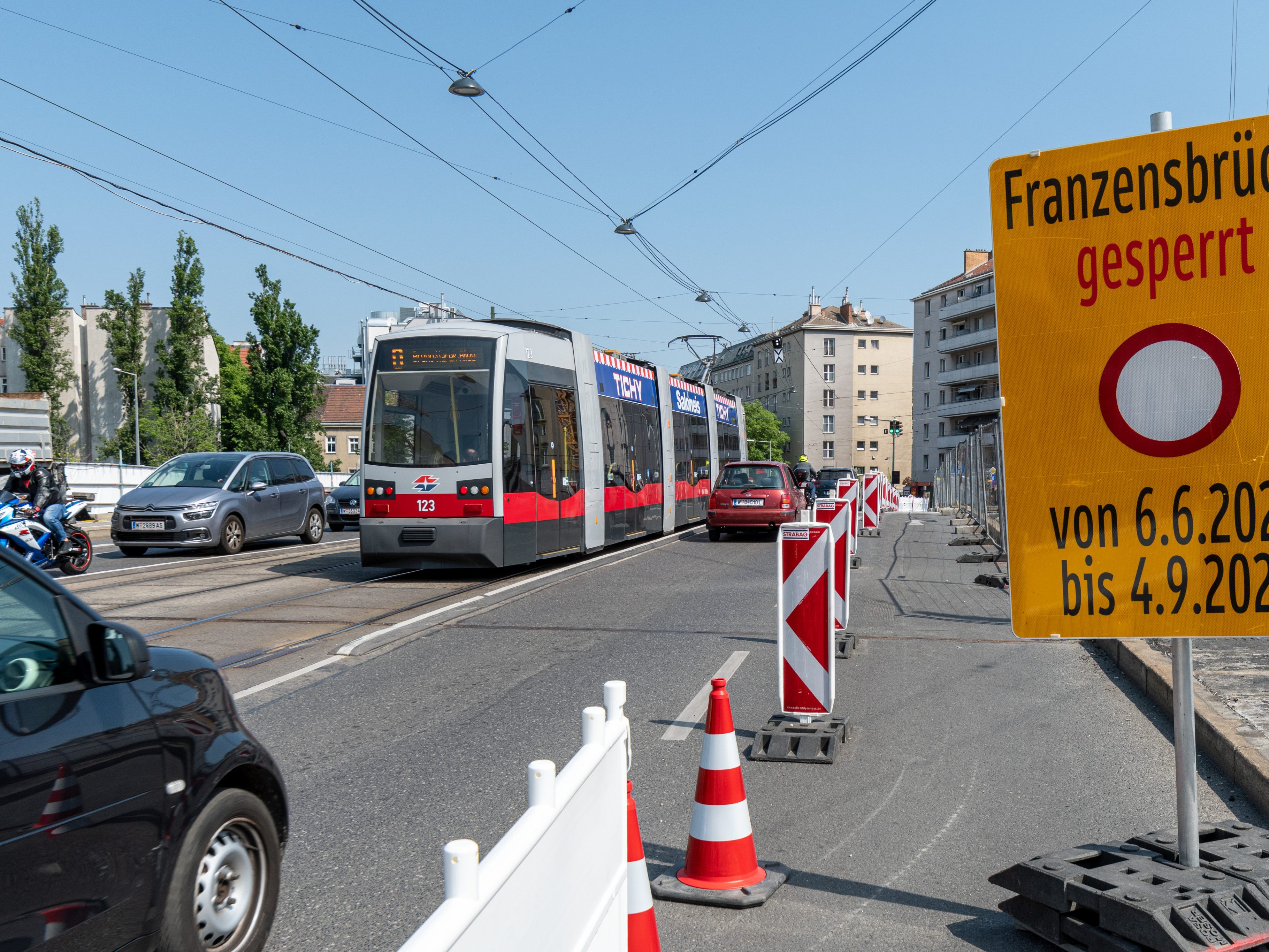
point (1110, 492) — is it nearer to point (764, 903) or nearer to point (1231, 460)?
point (1231, 460)

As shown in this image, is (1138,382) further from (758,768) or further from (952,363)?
(952,363)

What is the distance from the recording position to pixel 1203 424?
3.20 m

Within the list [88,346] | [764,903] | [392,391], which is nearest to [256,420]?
[88,346]

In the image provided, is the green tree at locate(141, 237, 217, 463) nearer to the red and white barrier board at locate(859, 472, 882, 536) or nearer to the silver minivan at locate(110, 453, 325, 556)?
the silver minivan at locate(110, 453, 325, 556)

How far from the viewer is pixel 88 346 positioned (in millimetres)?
72750

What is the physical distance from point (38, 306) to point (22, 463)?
52628mm

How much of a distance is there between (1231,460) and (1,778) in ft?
11.3

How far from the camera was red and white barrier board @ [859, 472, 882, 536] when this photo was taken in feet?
62.6

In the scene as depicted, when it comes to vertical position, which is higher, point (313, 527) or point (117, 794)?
point (117, 794)

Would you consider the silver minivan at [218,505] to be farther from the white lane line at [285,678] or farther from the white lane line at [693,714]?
the white lane line at [693,714]

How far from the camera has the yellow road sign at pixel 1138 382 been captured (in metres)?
3.17

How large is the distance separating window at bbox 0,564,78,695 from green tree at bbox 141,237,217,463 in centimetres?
6438

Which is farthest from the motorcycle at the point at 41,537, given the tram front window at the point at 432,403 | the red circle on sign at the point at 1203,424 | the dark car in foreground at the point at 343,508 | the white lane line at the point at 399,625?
the red circle on sign at the point at 1203,424

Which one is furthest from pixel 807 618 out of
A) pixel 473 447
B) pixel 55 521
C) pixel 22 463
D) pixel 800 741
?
pixel 22 463
